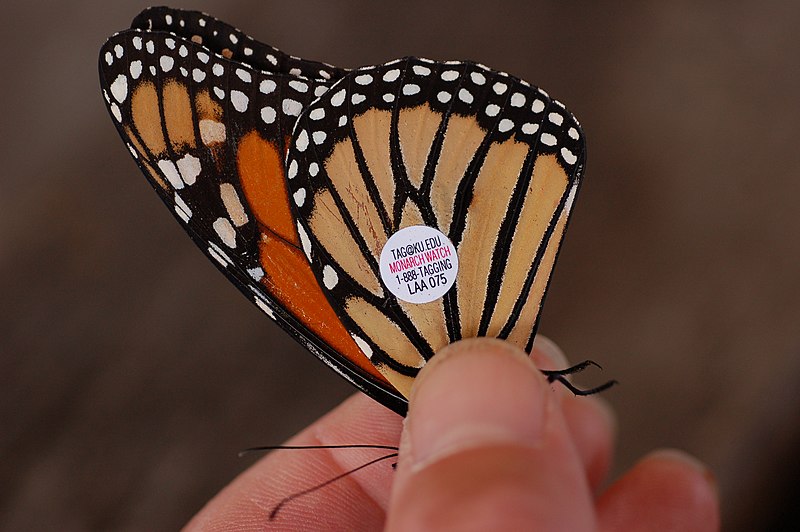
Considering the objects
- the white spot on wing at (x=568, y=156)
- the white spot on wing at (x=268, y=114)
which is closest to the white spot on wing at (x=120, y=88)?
the white spot on wing at (x=268, y=114)

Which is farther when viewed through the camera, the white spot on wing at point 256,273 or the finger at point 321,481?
the finger at point 321,481

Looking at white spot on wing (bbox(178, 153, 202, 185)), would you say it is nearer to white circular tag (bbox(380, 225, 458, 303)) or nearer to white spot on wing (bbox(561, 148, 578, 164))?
white circular tag (bbox(380, 225, 458, 303))

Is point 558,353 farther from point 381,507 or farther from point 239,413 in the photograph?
point 239,413

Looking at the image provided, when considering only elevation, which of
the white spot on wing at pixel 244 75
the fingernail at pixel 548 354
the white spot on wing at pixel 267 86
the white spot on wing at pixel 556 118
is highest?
the white spot on wing at pixel 244 75

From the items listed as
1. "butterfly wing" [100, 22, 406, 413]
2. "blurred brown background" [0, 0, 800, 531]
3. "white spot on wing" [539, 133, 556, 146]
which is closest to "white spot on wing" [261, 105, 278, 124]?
"butterfly wing" [100, 22, 406, 413]

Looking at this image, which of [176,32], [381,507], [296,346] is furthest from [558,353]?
[176,32]

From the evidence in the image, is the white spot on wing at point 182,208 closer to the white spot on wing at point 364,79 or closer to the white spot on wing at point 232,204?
the white spot on wing at point 232,204
